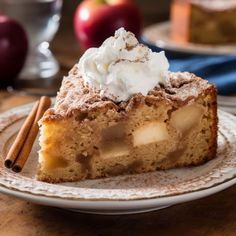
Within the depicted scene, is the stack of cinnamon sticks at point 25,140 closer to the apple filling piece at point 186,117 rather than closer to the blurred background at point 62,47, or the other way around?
the apple filling piece at point 186,117

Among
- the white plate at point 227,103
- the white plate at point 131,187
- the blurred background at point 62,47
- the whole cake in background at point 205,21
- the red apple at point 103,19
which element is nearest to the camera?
the white plate at point 131,187

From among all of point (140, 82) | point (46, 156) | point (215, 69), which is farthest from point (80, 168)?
point (215, 69)

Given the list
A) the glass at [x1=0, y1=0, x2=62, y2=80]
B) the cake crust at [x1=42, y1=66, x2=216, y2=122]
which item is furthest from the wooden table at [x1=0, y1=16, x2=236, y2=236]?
the glass at [x1=0, y1=0, x2=62, y2=80]

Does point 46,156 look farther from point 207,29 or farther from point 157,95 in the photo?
point 207,29

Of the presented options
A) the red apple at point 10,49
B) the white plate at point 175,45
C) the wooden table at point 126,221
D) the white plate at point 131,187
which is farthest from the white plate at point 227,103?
the red apple at point 10,49

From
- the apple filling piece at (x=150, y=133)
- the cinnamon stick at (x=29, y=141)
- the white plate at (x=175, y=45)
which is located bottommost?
the white plate at (x=175, y=45)
